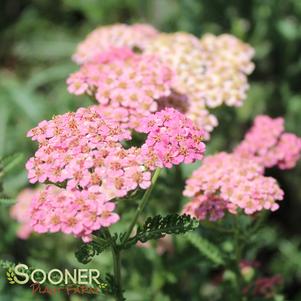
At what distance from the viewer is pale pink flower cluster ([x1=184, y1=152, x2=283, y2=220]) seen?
8.45 ft

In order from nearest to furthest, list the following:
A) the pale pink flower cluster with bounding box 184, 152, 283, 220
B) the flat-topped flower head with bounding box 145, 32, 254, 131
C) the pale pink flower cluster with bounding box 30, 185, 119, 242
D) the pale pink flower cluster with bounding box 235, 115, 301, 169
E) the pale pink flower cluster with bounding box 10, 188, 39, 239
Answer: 1. the pale pink flower cluster with bounding box 30, 185, 119, 242
2. the pale pink flower cluster with bounding box 184, 152, 283, 220
3. the pale pink flower cluster with bounding box 235, 115, 301, 169
4. the flat-topped flower head with bounding box 145, 32, 254, 131
5. the pale pink flower cluster with bounding box 10, 188, 39, 239

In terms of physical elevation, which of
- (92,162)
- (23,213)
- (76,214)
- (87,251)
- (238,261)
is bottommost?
(23,213)

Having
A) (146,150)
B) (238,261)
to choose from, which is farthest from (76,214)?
(238,261)

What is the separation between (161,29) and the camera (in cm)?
557

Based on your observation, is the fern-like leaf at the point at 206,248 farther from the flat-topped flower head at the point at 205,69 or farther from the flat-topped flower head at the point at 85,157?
the flat-topped flower head at the point at 85,157

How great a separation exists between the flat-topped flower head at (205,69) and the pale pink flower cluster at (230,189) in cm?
40

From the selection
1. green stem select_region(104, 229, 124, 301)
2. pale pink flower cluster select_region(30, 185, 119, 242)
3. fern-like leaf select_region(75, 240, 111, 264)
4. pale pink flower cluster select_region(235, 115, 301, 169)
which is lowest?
green stem select_region(104, 229, 124, 301)

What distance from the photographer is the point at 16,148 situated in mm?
4488

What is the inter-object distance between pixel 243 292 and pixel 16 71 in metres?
3.85

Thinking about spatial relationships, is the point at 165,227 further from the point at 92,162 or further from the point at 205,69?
the point at 205,69

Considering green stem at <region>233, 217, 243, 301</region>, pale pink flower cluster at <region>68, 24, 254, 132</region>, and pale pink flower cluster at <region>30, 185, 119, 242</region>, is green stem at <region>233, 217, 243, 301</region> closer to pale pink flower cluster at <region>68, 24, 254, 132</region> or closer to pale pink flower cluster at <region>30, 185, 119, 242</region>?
pale pink flower cluster at <region>68, 24, 254, 132</region>

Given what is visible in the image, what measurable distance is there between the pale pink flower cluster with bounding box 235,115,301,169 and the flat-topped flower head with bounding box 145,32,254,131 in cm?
20

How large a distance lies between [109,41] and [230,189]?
1393 mm

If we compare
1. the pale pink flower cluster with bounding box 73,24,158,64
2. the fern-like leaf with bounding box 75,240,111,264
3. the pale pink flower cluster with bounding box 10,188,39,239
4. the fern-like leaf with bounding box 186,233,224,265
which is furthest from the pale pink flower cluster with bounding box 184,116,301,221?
the pale pink flower cluster with bounding box 10,188,39,239
